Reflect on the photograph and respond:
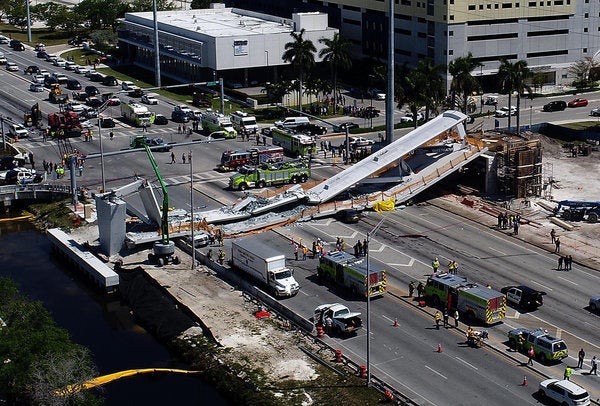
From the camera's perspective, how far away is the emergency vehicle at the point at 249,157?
11494 cm

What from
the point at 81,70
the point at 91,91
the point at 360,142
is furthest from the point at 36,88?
the point at 360,142

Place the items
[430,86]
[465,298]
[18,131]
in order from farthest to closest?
[18,131] → [430,86] → [465,298]

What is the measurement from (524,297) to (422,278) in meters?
9.43

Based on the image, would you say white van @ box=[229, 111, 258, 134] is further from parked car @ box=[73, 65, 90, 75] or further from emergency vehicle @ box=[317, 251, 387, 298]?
emergency vehicle @ box=[317, 251, 387, 298]

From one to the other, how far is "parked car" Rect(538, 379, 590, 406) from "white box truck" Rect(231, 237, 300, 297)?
22650mm

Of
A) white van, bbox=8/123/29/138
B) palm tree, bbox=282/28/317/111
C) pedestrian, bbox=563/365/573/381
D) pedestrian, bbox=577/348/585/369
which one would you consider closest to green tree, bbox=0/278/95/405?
pedestrian, bbox=563/365/573/381

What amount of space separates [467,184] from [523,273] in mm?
26058

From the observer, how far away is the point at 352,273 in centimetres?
7550

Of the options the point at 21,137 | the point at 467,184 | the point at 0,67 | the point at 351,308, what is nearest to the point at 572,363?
the point at 351,308

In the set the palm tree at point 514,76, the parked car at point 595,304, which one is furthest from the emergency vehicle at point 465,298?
the palm tree at point 514,76

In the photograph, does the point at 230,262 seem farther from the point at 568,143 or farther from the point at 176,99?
the point at 176,99

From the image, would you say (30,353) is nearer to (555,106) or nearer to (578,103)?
(555,106)

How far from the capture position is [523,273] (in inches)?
3187

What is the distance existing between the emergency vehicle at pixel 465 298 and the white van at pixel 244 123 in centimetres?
6131
